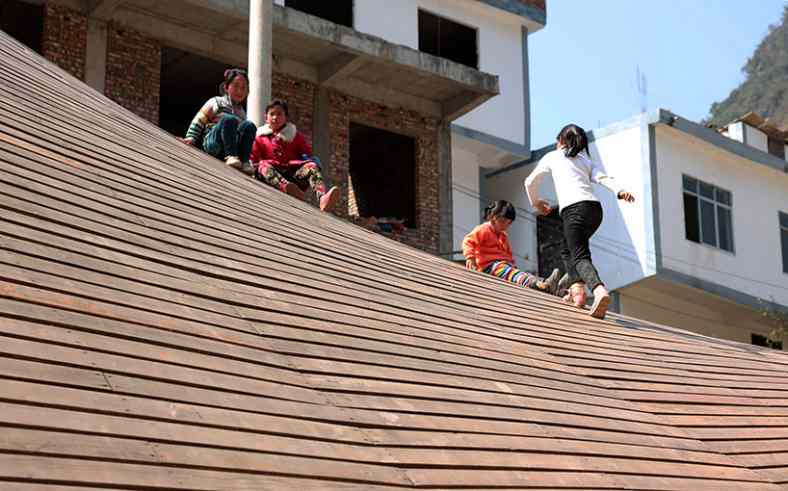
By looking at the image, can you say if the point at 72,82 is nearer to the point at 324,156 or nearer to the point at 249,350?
the point at 249,350

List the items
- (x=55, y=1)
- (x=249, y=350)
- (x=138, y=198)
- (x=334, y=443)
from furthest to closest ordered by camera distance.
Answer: (x=55, y=1) → (x=138, y=198) → (x=249, y=350) → (x=334, y=443)

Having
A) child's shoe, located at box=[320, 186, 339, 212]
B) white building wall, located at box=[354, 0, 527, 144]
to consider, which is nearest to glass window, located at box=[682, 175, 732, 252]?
white building wall, located at box=[354, 0, 527, 144]

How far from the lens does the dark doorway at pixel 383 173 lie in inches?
871

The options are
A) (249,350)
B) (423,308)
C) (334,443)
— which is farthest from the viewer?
(423,308)

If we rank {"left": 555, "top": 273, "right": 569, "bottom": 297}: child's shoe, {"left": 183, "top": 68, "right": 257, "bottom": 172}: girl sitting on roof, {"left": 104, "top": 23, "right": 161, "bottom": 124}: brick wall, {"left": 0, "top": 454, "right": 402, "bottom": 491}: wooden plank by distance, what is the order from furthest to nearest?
1. {"left": 104, "top": 23, "right": 161, "bottom": 124}: brick wall
2. {"left": 183, "top": 68, "right": 257, "bottom": 172}: girl sitting on roof
3. {"left": 555, "top": 273, "right": 569, "bottom": 297}: child's shoe
4. {"left": 0, "top": 454, "right": 402, "bottom": 491}: wooden plank

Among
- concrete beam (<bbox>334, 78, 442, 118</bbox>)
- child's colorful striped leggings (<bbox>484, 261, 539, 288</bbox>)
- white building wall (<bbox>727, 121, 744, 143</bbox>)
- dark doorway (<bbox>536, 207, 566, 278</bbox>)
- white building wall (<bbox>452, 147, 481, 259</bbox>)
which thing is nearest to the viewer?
child's colorful striped leggings (<bbox>484, 261, 539, 288</bbox>)

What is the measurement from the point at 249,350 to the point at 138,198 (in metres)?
1.64

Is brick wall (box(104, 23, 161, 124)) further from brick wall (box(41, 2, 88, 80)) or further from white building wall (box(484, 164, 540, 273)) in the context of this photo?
white building wall (box(484, 164, 540, 273))

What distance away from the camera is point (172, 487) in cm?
297

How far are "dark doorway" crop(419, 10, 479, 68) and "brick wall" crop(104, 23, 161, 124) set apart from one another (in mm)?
6350

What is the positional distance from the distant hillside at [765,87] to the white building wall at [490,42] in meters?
39.9

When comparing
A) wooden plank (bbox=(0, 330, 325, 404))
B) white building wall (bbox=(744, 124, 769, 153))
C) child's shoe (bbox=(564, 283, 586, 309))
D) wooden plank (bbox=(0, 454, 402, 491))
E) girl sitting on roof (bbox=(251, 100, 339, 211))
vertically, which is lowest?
wooden plank (bbox=(0, 454, 402, 491))

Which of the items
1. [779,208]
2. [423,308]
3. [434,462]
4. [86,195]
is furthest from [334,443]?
[779,208]

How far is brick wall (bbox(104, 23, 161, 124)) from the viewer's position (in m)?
17.8
